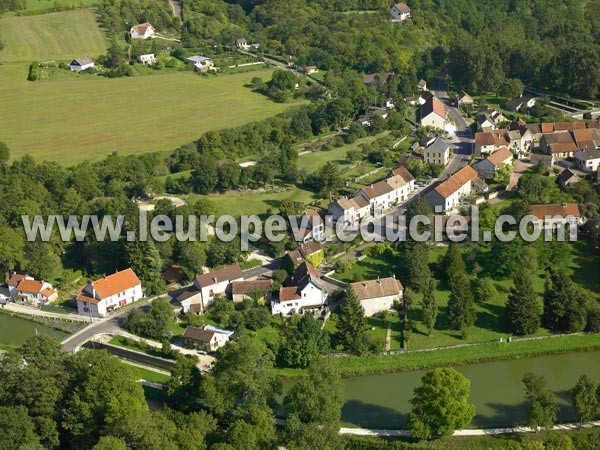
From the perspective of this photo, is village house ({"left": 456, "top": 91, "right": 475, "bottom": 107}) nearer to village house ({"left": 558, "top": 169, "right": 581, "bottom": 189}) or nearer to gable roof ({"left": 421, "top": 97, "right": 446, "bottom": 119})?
gable roof ({"left": 421, "top": 97, "right": 446, "bottom": 119})

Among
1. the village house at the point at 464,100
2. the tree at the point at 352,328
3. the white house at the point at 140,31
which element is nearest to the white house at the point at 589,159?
the village house at the point at 464,100

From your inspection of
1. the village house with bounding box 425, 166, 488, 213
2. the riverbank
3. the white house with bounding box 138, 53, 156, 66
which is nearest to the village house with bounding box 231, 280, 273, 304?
the riverbank

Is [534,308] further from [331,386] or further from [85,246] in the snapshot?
[85,246]

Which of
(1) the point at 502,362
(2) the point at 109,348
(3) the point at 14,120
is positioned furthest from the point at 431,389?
(3) the point at 14,120

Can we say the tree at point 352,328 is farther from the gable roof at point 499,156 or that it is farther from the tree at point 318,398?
the gable roof at point 499,156

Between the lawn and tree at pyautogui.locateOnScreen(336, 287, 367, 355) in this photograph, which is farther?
the lawn

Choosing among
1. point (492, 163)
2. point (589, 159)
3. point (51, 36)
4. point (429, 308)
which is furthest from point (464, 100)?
point (51, 36)
